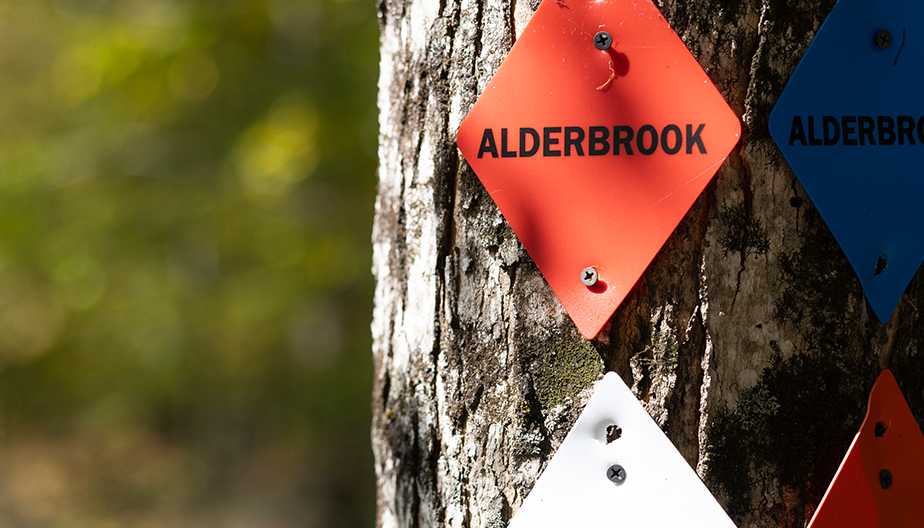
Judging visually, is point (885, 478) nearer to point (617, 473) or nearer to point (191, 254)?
point (617, 473)

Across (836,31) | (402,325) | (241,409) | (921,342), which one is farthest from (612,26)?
(241,409)

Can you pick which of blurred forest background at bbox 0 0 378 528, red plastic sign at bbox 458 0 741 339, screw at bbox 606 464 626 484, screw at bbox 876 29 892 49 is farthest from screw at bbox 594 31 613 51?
blurred forest background at bbox 0 0 378 528

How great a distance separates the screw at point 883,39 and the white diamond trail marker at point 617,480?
0.56 meters

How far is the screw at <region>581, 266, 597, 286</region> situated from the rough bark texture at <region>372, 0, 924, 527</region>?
5 centimetres

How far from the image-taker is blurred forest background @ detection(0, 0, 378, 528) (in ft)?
13.9

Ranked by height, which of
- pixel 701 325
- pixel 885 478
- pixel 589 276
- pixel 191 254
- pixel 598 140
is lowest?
pixel 885 478

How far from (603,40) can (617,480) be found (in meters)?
0.56

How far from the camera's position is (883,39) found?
0.79 metres

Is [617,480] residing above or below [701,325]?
below

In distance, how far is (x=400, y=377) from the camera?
3.44 ft

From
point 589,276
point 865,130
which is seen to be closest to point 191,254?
point 589,276

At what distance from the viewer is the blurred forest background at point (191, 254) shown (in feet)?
13.9

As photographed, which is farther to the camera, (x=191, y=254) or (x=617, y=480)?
(x=191, y=254)

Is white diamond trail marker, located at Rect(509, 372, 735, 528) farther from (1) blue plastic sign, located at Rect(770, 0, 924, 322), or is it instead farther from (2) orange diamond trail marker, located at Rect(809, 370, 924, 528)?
(1) blue plastic sign, located at Rect(770, 0, 924, 322)
